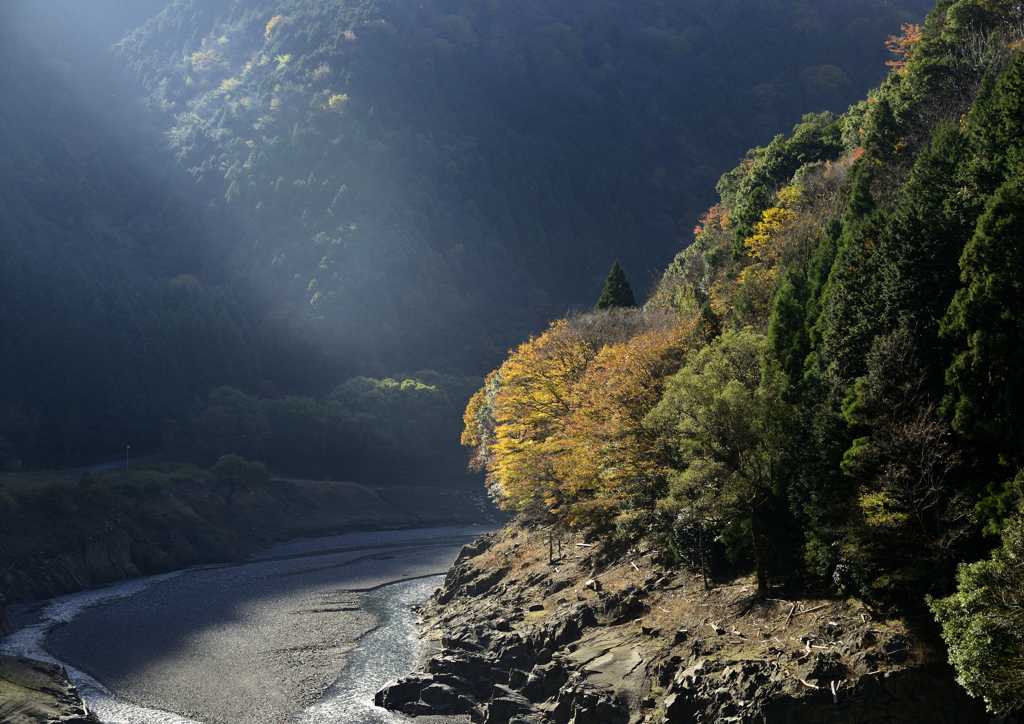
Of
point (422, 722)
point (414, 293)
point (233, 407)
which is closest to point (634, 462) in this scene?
point (422, 722)

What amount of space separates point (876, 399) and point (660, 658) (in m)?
12.2

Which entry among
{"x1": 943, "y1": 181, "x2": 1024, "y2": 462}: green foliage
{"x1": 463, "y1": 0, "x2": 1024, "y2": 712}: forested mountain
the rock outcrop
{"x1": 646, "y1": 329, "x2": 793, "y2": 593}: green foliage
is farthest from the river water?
{"x1": 943, "y1": 181, "x2": 1024, "y2": 462}: green foliage

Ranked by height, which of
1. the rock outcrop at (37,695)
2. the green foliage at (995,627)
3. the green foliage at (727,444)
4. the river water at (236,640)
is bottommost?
the river water at (236,640)

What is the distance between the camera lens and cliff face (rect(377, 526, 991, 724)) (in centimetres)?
2073

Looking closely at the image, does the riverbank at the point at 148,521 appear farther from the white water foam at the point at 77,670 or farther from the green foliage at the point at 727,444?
the green foliage at the point at 727,444

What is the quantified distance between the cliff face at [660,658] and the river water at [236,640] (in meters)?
4.07

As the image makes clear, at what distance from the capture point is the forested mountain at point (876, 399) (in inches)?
789

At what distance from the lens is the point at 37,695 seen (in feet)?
104

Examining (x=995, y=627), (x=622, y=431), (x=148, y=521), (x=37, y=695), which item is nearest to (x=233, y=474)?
(x=148, y=521)

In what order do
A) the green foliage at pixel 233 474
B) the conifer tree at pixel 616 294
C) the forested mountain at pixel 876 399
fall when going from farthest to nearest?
the green foliage at pixel 233 474 → the conifer tree at pixel 616 294 → the forested mountain at pixel 876 399

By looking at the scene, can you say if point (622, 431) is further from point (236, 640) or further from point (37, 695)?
point (37, 695)

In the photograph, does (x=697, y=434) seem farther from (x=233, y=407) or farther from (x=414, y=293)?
(x=414, y=293)

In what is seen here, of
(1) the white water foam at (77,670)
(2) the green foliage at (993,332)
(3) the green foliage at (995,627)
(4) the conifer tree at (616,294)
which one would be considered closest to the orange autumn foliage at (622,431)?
(2) the green foliage at (993,332)

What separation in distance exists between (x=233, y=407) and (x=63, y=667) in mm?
79742
